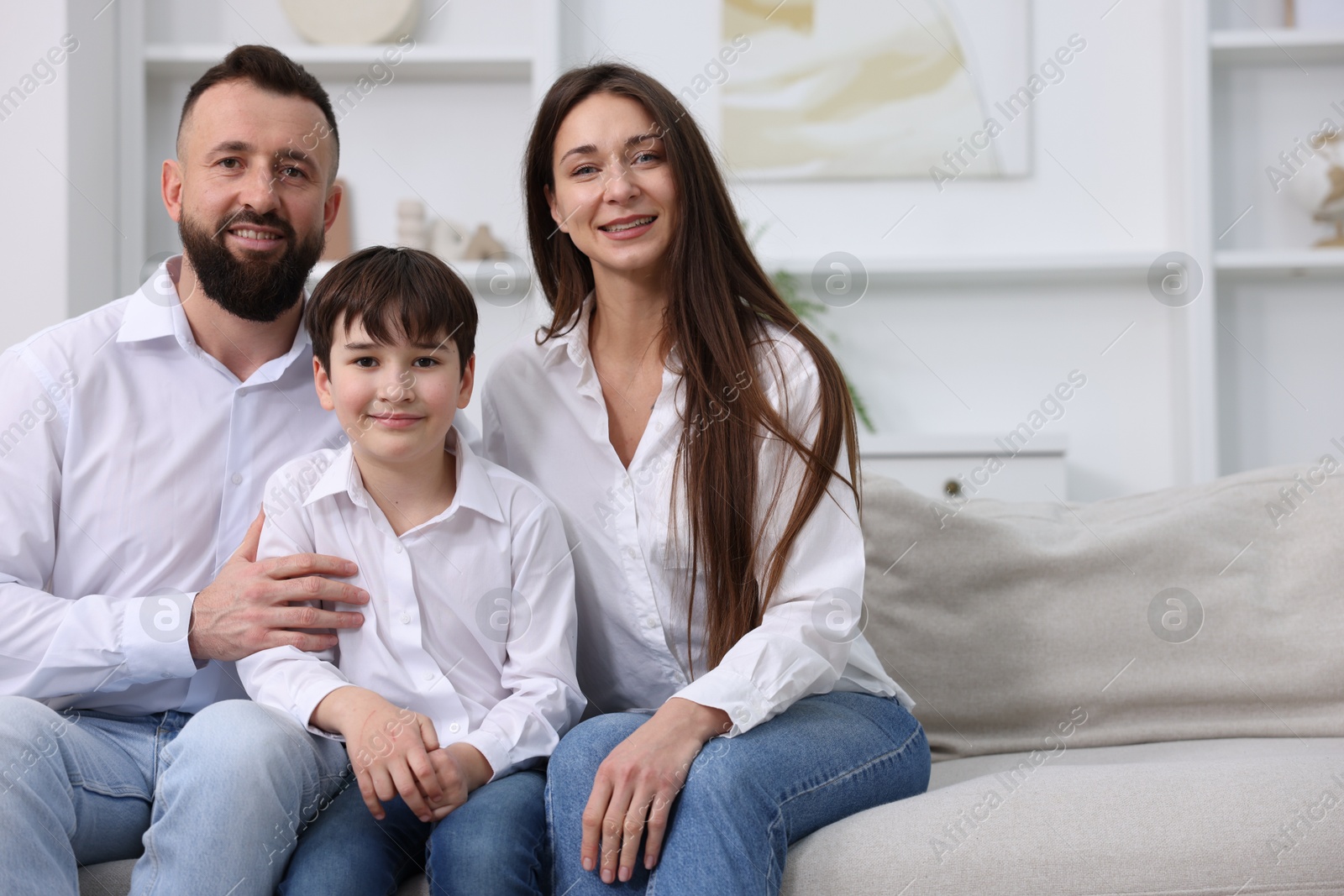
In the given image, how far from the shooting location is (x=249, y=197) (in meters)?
1.46

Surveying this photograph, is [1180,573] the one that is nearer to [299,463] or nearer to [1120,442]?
[299,463]

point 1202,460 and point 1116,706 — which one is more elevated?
point 1202,460

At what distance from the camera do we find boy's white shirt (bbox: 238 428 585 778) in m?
1.23

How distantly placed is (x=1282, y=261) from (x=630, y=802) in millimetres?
2516

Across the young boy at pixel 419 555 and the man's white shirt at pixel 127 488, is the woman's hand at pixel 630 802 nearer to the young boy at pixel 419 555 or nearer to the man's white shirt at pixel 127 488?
the young boy at pixel 419 555

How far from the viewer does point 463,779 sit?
1.12 meters

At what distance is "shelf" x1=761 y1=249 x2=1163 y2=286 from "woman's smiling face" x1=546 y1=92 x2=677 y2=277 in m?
1.46

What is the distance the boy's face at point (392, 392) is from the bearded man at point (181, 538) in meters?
0.16

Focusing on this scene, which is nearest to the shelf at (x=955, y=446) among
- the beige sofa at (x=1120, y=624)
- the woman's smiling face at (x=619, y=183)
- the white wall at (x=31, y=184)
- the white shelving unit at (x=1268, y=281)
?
the white shelving unit at (x=1268, y=281)

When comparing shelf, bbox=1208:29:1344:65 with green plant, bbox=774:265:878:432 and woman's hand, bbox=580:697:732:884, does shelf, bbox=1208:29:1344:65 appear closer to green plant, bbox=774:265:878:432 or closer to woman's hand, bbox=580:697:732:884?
green plant, bbox=774:265:878:432

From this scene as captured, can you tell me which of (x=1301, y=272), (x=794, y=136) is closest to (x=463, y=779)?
(x=794, y=136)

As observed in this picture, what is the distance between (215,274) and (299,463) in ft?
1.05

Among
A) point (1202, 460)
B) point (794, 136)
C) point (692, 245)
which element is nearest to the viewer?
point (692, 245)

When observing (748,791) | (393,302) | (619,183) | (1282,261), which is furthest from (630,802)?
(1282,261)
